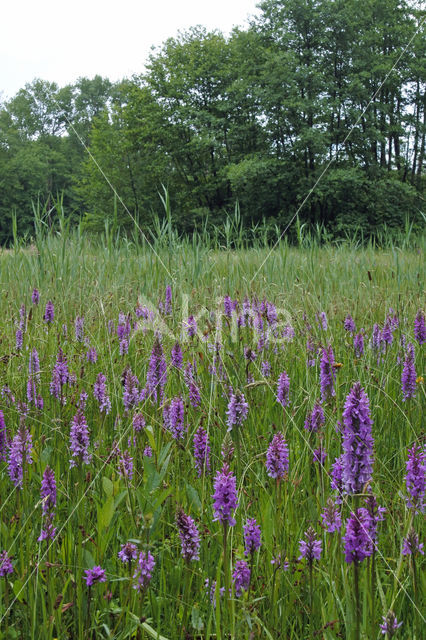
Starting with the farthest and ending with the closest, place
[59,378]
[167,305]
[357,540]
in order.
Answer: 1. [167,305]
2. [59,378]
3. [357,540]

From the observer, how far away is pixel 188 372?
2.13m

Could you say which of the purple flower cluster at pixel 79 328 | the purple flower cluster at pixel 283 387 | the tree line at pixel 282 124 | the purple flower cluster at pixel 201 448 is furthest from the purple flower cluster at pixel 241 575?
the tree line at pixel 282 124

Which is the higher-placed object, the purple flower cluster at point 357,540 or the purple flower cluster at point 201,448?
the purple flower cluster at point 357,540

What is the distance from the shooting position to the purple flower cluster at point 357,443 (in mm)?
978

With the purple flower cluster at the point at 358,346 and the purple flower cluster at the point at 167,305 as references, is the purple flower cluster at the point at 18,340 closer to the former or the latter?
the purple flower cluster at the point at 167,305

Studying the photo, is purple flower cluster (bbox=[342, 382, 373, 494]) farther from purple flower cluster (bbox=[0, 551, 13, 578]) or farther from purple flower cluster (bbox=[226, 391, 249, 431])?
purple flower cluster (bbox=[0, 551, 13, 578])

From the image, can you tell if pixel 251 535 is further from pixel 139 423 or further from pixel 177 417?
pixel 139 423

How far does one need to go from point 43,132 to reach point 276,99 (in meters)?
39.1

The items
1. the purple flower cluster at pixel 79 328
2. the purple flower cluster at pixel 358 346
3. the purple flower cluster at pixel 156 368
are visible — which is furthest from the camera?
the purple flower cluster at pixel 79 328

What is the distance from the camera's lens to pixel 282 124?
2686cm

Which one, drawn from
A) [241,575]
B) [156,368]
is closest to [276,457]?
[241,575]

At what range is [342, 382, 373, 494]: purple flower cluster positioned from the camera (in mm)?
978

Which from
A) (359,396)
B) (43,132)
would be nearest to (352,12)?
(359,396)

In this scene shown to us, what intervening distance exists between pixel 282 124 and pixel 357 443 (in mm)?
28295
